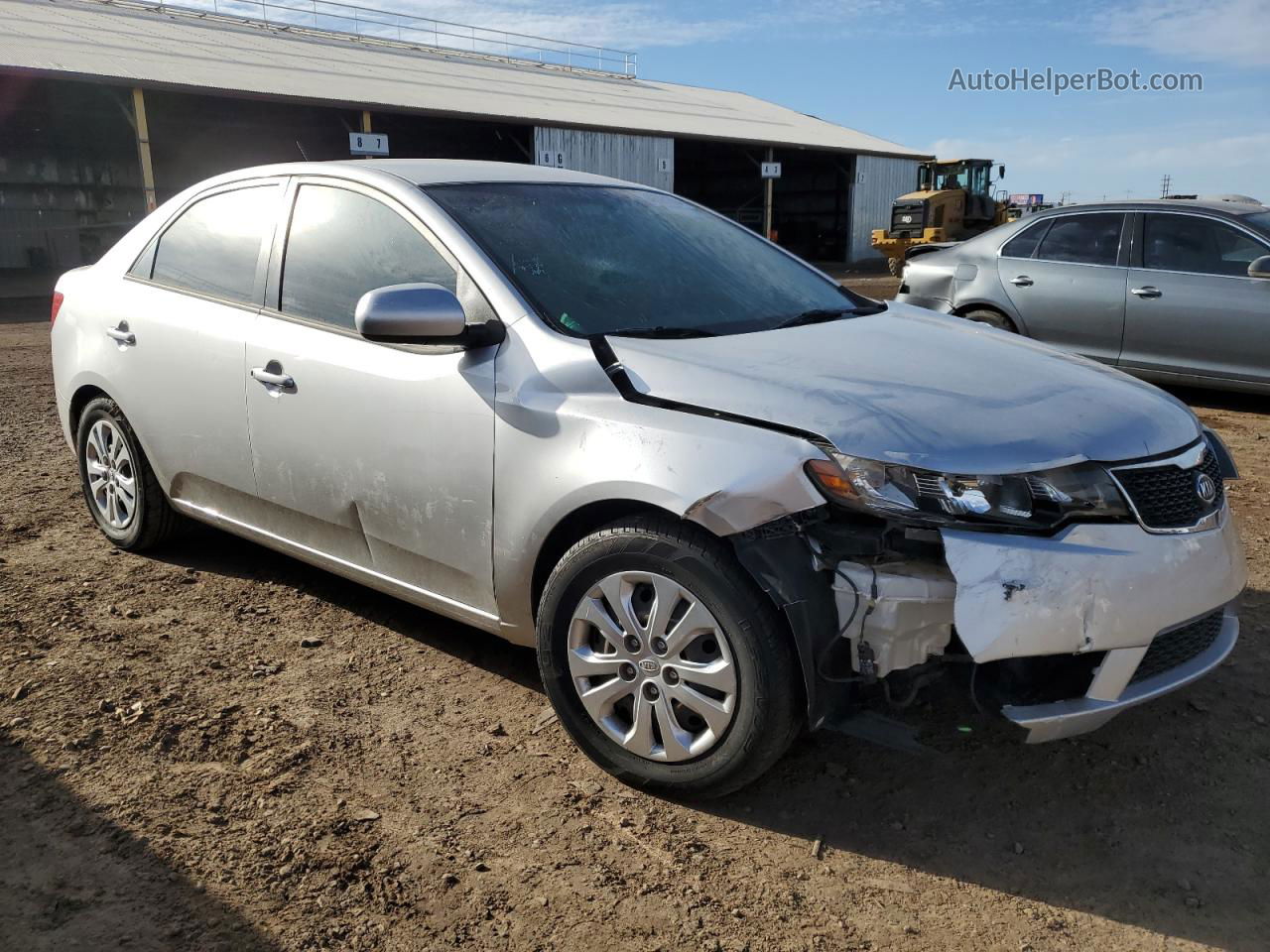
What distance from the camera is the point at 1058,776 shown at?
2.82 meters

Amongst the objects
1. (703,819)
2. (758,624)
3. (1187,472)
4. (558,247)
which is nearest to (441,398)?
(558,247)

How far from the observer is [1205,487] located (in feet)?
8.78

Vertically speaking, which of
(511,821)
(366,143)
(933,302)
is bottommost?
(511,821)

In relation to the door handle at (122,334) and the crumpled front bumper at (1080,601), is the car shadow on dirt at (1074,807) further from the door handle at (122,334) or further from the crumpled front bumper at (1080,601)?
the door handle at (122,334)

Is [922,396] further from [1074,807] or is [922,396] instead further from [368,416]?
[368,416]

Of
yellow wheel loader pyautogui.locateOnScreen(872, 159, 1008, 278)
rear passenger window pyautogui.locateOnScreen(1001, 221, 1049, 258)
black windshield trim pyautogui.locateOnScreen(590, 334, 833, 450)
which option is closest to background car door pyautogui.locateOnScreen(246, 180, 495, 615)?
black windshield trim pyautogui.locateOnScreen(590, 334, 833, 450)

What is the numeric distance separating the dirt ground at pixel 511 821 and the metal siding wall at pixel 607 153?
23463 mm

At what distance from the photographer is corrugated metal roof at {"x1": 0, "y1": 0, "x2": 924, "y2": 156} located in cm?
2167

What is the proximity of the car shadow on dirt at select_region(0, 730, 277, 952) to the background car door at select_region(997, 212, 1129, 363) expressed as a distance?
7136mm

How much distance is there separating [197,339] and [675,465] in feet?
7.21

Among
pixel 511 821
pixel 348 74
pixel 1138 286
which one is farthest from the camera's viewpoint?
pixel 348 74

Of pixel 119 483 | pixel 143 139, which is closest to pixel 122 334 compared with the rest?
pixel 119 483

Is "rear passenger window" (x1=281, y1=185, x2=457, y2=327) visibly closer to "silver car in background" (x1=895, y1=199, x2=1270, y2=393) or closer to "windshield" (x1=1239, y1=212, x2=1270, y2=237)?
"silver car in background" (x1=895, y1=199, x2=1270, y2=393)

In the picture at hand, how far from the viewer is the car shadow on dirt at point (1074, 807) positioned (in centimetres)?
236
